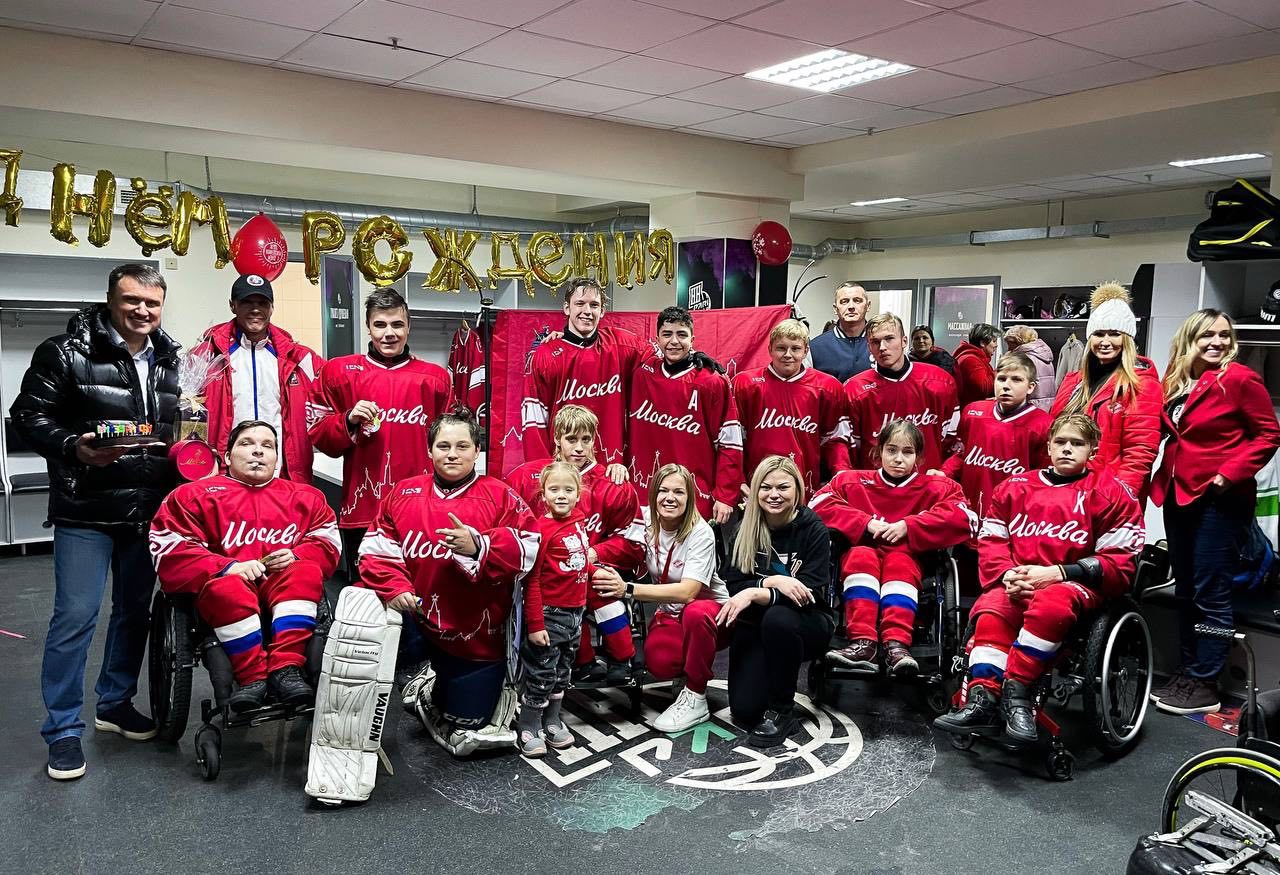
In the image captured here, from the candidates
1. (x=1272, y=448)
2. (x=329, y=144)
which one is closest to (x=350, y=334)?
(x=329, y=144)

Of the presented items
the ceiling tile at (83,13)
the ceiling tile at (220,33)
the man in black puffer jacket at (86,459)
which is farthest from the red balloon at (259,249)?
the man in black puffer jacket at (86,459)

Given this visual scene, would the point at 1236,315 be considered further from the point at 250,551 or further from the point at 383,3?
the point at 250,551

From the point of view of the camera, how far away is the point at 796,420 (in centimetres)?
402

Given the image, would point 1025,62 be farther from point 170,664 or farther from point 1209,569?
point 170,664

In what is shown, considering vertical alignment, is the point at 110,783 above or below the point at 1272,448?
below

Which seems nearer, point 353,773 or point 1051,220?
point 353,773

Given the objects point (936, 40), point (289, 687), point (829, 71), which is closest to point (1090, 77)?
point (936, 40)

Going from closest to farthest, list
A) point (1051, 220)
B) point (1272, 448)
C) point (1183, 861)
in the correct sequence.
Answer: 1. point (1183, 861)
2. point (1272, 448)
3. point (1051, 220)

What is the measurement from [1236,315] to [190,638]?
532 cm

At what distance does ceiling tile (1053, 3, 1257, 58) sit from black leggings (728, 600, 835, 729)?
9.97 feet

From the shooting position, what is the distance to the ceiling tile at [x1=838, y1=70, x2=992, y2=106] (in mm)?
5074

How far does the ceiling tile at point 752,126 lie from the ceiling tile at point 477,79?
4.84ft

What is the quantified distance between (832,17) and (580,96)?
75.0 inches

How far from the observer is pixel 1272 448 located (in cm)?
354
